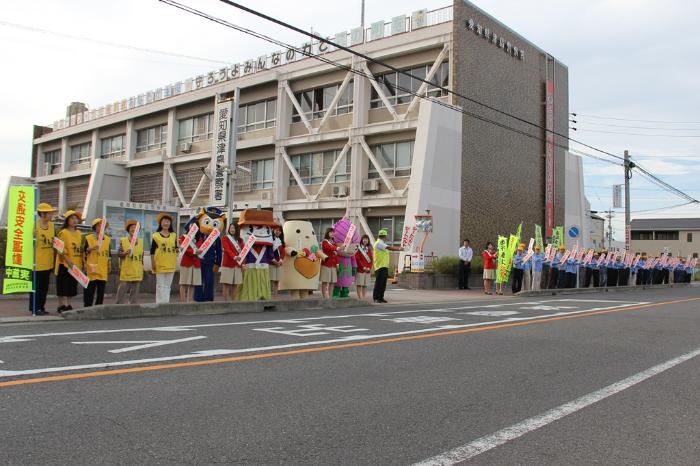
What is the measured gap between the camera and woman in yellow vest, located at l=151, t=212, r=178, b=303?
11047 mm

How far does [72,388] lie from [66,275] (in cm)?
584

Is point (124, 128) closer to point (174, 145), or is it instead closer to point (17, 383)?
point (174, 145)

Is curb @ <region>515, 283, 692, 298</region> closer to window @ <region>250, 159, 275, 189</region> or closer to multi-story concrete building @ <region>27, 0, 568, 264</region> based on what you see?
multi-story concrete building @ <region>27, 0, 568, 264</region>

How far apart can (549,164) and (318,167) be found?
508 inches

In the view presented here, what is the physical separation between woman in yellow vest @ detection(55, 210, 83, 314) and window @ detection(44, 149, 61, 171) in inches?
1748

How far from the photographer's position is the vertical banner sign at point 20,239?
951 centimetres

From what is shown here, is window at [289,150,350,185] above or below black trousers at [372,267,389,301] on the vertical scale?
above

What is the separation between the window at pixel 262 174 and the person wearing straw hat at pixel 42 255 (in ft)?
75.6

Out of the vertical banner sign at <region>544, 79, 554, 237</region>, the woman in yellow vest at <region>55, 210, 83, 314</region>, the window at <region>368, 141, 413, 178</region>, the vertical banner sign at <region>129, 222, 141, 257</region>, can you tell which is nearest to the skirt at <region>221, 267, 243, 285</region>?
the vertical banner sign at <region>129, 222, 141, 257</region>

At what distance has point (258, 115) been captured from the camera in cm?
3397

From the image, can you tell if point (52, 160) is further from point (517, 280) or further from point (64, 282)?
point (64, 282)

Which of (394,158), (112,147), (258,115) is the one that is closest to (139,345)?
(394,158)

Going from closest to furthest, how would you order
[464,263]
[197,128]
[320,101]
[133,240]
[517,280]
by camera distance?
[133,240]
[517,280]
[464,263]
[320,101]
[197,128]

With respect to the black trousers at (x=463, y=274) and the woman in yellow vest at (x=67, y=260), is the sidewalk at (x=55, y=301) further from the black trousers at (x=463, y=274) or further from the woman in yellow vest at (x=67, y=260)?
the black trousers at (x=463, y=274)
